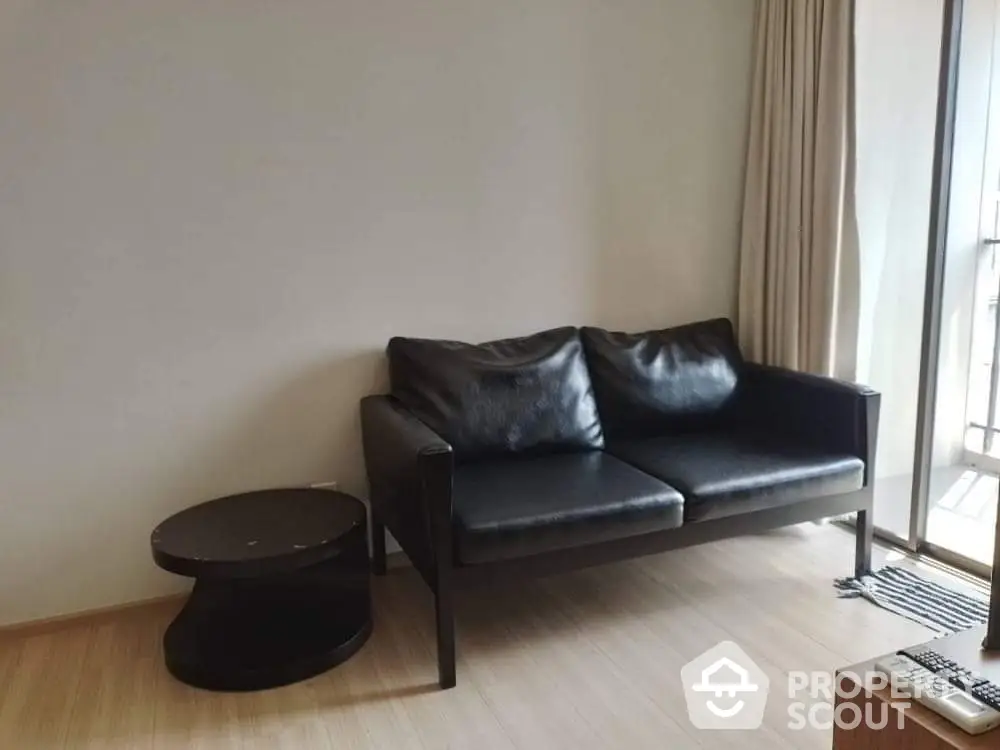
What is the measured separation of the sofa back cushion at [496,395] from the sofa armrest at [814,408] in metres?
0.71

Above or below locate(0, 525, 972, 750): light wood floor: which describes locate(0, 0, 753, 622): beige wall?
above

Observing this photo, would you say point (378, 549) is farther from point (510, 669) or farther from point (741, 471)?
point (741, 471)

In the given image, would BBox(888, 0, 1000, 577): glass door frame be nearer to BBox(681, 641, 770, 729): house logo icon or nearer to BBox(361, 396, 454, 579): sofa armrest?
BBox(681, 641, 770, 729): house logo icon

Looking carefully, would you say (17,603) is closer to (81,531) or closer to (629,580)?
(81,531)

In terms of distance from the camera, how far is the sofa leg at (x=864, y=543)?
2.96 m

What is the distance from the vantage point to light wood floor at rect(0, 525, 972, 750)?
2172 millimetres

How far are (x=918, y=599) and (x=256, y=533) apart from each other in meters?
2.16

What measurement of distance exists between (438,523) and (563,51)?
189cm

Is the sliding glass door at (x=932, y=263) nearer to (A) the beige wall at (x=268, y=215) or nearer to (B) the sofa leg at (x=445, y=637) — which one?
(A) the beige wall at (x=268, y=215)

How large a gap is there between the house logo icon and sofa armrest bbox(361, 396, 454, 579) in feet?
2.62

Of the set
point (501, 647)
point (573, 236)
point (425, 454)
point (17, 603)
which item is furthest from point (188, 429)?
point (573, 236)

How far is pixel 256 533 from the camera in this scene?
96.8 inches

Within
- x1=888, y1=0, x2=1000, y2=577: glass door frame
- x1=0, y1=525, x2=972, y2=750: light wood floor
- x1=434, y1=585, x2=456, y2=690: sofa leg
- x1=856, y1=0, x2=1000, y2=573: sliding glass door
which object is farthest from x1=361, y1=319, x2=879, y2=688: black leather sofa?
x1=856, y1=0, x2=1000, y2=573: sliding glass door

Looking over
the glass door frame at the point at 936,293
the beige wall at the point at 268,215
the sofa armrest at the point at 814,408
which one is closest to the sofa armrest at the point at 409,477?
the beige wall at the point at 268,215
